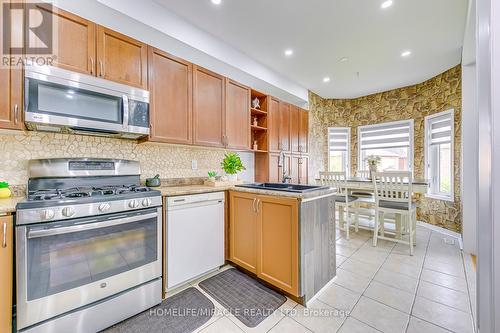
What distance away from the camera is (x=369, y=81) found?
4203mm

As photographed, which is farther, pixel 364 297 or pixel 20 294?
pixel 364 297

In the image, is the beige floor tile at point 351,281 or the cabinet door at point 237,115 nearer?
the beige floor tile at point 351,281

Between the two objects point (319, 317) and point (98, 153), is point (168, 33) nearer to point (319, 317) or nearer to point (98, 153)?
point (98, 153)

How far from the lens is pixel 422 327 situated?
1510 mm

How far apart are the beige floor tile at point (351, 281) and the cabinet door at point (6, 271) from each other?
2.50 meters

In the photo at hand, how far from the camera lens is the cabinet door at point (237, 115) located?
2.83 m

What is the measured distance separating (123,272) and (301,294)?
1441 mm

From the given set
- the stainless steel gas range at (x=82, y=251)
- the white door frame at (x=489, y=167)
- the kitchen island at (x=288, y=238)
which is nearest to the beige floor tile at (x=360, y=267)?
the kitchen island at (x=288, y=238)

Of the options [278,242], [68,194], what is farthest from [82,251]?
[278,242]

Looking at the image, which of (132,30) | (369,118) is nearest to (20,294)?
(132,30)

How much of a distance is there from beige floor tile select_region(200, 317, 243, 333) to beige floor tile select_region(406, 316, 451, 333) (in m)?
1.26

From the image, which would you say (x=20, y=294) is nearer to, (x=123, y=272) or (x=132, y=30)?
(x=123, y=272)

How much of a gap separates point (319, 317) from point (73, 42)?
3.01 m

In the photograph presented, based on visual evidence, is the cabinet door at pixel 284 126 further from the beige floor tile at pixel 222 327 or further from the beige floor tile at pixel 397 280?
the beige floor tile at pixel 222 327
